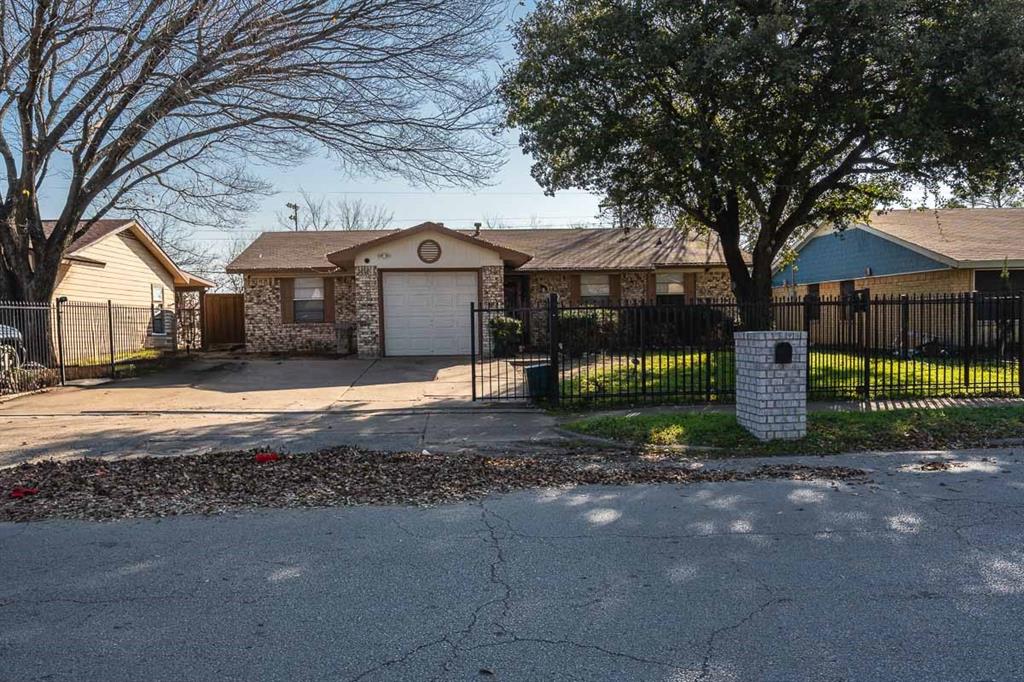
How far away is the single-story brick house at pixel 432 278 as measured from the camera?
20.6 m

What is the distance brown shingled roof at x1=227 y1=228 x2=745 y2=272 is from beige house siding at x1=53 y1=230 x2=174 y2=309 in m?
4.03

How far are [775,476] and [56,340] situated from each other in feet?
53.2

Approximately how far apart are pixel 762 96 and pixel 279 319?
627 inches

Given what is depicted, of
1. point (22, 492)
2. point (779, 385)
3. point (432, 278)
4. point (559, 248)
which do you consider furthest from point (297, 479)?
point (559, 248)

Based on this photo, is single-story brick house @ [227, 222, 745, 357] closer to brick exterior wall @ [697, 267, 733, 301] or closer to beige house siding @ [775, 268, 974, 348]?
brick exterior wall @ [697, 267, 733, 301]

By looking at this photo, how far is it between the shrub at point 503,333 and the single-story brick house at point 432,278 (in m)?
0.67

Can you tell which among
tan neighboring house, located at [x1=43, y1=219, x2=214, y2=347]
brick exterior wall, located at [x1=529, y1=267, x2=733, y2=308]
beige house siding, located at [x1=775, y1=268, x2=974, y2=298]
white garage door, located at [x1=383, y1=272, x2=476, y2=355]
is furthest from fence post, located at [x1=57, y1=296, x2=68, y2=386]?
beige house siding, located at [x1=775, y1=268, x2=974, y2=298]

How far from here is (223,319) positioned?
27141 millimetres

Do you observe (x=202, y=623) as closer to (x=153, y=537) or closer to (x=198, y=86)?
(x=153, y=537)

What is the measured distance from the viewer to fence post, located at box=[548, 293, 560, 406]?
469 inches

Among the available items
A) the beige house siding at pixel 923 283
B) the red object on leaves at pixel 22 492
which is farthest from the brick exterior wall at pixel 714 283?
the red object on leaves at pixel 22 492

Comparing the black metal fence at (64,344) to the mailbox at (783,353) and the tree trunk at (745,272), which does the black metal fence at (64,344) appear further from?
the tree trunk at (745,272)

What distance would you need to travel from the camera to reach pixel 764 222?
1686 centimetres

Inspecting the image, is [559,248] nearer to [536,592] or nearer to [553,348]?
[553,348]
